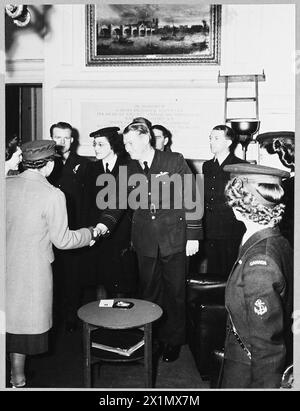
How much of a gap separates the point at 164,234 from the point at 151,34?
3.08 metres

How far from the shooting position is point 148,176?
12.2ft

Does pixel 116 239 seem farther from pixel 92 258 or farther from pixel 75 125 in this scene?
pixel 75 125

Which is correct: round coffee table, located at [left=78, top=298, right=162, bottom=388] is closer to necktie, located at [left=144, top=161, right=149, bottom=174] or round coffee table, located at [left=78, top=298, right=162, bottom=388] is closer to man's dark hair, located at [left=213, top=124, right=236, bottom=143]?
necktie, located at [left=144, top=161, right=149, bottom=174]

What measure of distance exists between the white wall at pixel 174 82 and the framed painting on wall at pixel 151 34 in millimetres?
101

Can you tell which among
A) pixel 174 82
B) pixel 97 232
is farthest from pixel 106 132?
pixel 174 82

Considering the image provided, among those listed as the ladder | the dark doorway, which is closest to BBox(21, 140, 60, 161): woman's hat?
the ladder

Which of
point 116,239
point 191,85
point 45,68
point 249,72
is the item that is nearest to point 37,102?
point 45,68

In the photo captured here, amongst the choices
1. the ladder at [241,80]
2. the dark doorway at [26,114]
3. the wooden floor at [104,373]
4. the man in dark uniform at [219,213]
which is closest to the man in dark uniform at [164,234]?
the wooden floor at [104,373]

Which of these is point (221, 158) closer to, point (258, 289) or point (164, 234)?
point (164, 234)

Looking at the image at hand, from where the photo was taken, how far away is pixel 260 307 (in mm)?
1870

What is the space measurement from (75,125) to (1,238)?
3173mm

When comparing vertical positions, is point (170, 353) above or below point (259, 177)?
below
